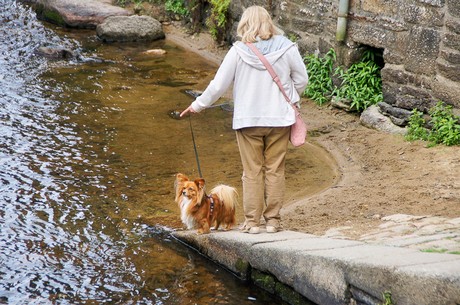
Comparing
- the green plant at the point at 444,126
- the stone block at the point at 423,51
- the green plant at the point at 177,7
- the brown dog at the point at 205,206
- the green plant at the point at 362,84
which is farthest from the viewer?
the green plant at the point at 177,7

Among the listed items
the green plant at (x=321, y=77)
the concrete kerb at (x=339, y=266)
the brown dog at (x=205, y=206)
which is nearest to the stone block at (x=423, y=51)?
the green plant at (x=321, y=77)

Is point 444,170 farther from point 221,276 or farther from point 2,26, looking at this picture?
point 2,26

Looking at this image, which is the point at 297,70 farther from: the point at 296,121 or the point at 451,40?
the point at 451,40

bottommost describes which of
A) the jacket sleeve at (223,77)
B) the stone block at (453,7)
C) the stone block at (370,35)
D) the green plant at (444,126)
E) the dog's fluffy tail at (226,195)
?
the dog's fluffy tail at (226,195)

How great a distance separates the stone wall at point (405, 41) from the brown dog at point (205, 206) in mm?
3723

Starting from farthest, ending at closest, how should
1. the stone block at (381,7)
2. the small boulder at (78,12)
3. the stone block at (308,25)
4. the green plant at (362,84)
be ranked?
the small boulder at (78,12) → the stone block at (308,25) → the green plant at (362,84) → the stone block at (381,7)

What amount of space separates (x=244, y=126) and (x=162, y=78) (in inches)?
304

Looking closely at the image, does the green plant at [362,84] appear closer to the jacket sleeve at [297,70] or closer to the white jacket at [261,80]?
the jacket sleeve at [297,70]

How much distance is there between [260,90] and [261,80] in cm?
8

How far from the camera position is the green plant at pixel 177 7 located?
17562 mm

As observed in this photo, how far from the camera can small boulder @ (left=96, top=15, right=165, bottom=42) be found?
1678cm

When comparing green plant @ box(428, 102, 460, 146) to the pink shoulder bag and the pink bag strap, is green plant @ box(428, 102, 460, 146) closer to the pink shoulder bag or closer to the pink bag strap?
the pink shoulder bag

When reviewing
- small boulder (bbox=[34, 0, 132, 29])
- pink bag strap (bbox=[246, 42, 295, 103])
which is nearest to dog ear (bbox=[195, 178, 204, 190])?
pink bag strap (bbox=[246, 42, 295, 103])

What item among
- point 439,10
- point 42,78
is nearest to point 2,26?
point 42,78
